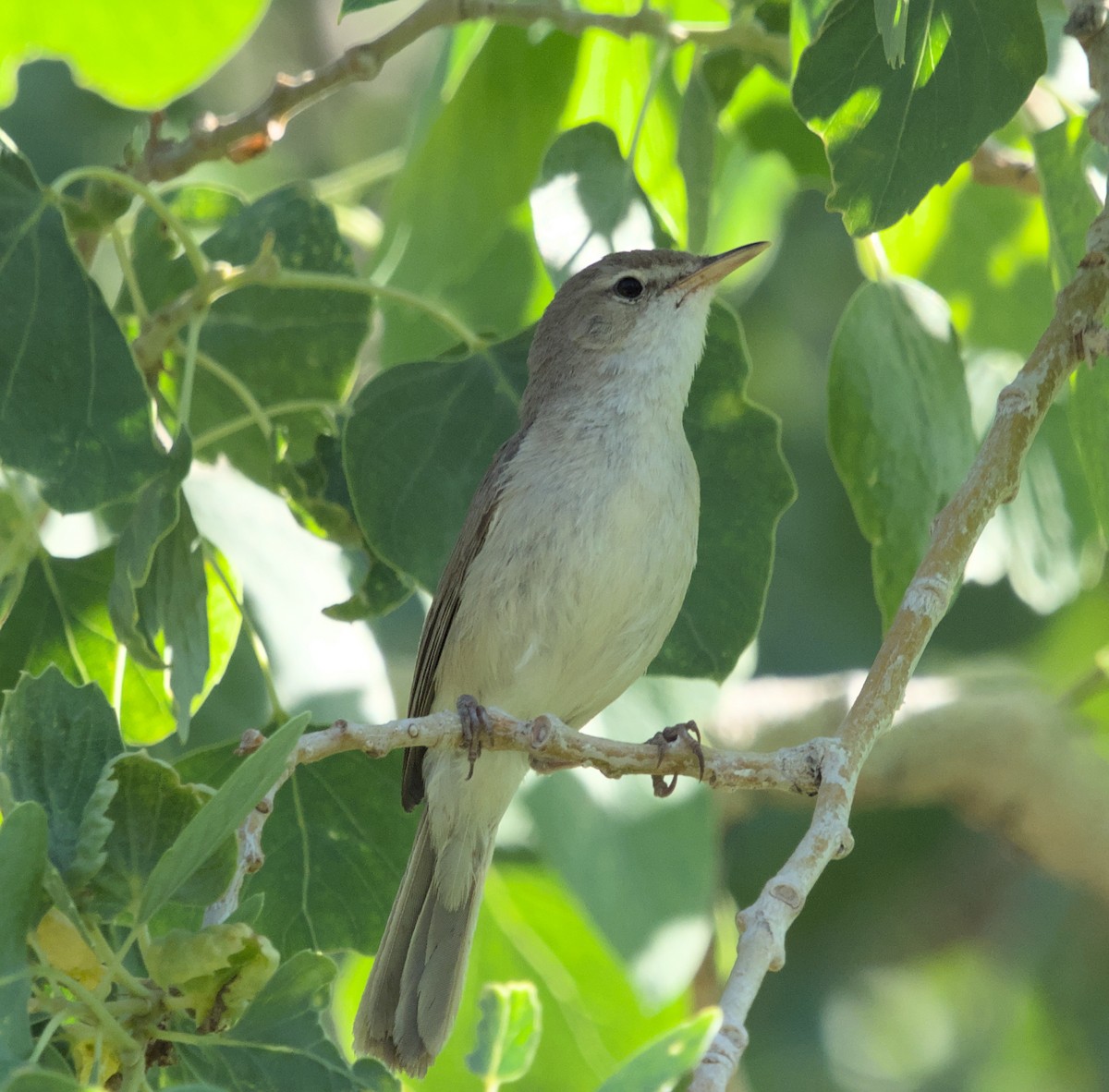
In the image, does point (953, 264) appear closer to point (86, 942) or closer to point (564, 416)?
point (564, 416)

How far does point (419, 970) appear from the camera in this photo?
3.60m

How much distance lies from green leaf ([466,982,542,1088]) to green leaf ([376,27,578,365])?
1.96 m

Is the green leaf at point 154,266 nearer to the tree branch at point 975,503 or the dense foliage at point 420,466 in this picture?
the dense foliage at point 420,466

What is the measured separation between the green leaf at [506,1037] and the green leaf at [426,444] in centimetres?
101

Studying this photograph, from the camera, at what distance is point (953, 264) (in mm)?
4098

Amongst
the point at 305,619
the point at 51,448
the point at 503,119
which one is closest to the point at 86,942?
the point at 51,448

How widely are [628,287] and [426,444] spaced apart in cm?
106

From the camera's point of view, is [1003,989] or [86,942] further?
[1003,989]

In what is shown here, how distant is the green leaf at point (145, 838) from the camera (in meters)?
2.06

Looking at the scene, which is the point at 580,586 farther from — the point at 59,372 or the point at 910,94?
the point at 910,94

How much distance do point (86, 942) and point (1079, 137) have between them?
2.37m

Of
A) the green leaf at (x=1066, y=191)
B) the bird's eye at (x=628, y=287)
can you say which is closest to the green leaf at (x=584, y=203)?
the bird's eye at (x=628, y=287)

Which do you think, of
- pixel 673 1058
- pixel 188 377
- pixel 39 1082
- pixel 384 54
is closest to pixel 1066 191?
pixel 384 54

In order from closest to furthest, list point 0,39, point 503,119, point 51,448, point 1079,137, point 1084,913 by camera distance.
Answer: point 51,448, point 1079,137, point 0,39, point 503,119, point 1084,913
